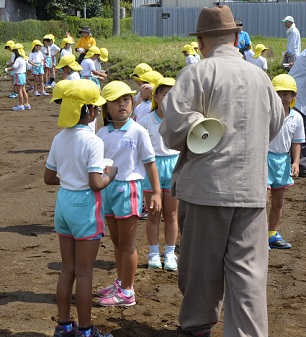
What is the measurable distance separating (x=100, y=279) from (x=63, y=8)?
154 feet

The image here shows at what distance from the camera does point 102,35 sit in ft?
155

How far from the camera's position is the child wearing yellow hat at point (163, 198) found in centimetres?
719

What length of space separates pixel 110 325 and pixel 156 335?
39 centimetres

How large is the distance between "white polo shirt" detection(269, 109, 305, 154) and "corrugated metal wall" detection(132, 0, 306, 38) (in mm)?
34535

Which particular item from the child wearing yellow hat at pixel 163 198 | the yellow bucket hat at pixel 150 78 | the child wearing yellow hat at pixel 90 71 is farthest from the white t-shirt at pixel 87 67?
the child wearing yellow hat at pixel 163 198

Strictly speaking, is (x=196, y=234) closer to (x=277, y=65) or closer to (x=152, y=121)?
(x=152, y=121)

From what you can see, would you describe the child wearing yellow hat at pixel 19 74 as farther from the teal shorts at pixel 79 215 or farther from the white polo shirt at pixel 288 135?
the teal shorts at pixel 79 215

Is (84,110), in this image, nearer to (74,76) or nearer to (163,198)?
(163,198)

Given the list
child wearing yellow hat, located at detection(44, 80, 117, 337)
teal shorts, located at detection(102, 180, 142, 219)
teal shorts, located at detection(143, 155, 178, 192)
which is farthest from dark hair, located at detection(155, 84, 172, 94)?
child wearing yellow hat, located at detection(44, 80, 117, 337)

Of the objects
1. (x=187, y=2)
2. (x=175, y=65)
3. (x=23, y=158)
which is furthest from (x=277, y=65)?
(x=187, y=2)

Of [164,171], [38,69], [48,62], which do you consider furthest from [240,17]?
[164,171]

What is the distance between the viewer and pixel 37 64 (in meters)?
21.9

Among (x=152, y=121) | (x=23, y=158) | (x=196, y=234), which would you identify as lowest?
(x=23, y=158)

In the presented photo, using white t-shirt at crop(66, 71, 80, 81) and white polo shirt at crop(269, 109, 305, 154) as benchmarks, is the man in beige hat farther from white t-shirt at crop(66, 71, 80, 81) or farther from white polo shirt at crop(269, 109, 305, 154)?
white t-shirt at crop(66, 71, 80, 81)
